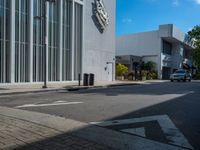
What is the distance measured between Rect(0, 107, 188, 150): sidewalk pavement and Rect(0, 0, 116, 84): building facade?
563 inches

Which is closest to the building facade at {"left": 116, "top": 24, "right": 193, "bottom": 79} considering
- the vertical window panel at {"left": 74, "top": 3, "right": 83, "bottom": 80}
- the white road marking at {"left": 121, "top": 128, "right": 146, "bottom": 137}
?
the vertical window panel at {"left": 74, "top": 3, "right": 83, "bottom": 80}

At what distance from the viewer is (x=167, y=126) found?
27.4 ft

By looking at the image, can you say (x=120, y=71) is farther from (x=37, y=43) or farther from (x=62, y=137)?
(x=62, y=137)

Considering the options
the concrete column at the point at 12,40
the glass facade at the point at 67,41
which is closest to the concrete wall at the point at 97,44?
the glass facade at the point at 67,41

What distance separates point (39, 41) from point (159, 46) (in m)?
31.0

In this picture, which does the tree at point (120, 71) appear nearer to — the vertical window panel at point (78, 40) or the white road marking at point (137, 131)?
the vertical window panel at point (78, 40)

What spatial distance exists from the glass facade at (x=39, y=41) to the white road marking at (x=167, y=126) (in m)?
16.3

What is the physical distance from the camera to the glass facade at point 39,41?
78.5 ft

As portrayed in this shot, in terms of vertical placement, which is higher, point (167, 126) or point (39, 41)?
point (39, 41)

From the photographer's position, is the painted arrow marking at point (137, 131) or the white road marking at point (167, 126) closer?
the white road marking at point (167, 126)

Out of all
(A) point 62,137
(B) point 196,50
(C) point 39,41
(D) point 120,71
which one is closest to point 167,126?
(A) point 62,137

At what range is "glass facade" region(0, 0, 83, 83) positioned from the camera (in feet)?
78.5

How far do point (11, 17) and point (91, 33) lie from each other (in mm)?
11470

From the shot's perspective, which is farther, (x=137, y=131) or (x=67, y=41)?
(x=67, y=41)
